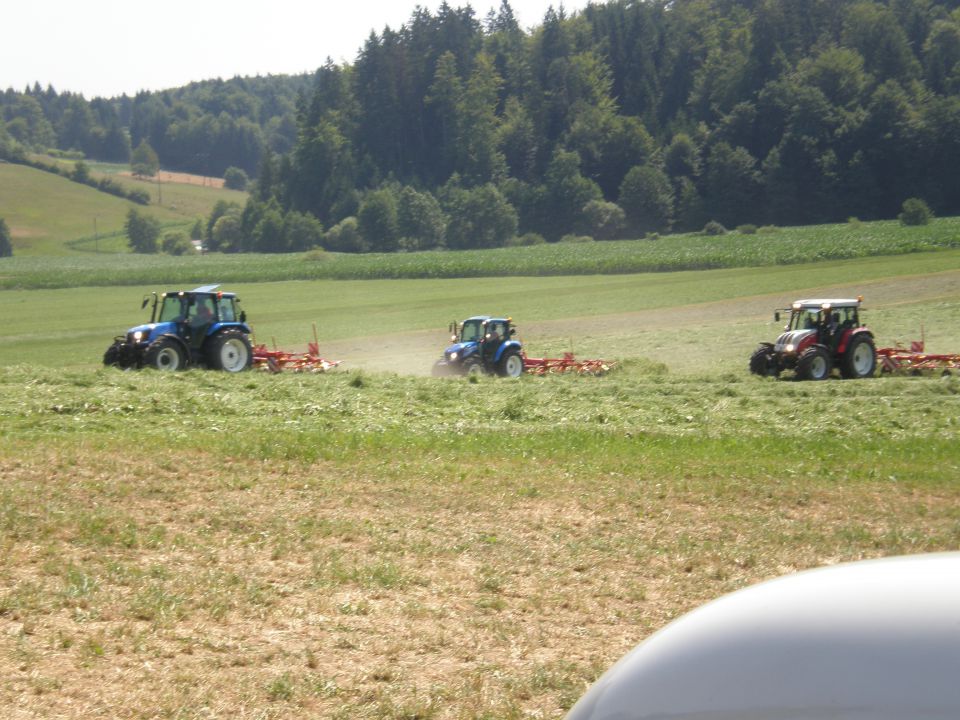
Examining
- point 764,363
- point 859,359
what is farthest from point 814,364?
point 859,359

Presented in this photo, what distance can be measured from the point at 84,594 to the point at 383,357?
1045 inches

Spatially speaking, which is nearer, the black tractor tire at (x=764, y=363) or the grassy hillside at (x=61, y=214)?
the black tractor tire at (x=764, y=363)

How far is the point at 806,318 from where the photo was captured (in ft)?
85.6

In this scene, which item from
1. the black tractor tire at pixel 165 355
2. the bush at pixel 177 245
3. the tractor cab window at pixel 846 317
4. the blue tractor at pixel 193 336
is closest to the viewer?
the black tractor tire at pixel 165 355

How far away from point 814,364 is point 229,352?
13077 millimetres

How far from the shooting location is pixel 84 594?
7.70 metres

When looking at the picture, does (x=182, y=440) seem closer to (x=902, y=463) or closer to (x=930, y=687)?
(x=902, y=463)

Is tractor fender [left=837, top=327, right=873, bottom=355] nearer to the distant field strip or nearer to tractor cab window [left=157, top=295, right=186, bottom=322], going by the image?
tractor cab window [left=157, top=295, right=186, bottom=322]

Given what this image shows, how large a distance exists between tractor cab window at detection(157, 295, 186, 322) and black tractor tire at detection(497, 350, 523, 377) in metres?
7.60

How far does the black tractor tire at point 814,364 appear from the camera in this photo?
79.9 ft

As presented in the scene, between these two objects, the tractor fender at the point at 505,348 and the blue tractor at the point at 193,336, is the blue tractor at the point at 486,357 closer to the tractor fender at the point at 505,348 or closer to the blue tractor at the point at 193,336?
the tractor fender at the point at 505,348

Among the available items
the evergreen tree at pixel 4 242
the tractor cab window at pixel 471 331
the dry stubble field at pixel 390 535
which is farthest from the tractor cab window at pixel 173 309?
the evergreen tree at pixel 4 242

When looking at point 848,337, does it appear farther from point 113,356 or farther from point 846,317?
point 113,356

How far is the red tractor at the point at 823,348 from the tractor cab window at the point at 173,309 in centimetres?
1295
